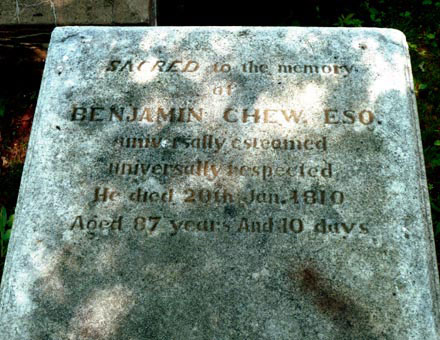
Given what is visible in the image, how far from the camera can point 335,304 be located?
7.06 ft

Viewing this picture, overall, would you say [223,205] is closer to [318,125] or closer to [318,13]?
[318,125]

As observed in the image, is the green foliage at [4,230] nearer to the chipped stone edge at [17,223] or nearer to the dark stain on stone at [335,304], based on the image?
the chipped stone edge at [17,223]

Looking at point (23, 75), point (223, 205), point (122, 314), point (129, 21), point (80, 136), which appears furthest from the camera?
point (23, 75)

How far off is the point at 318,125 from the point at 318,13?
8.67 feet

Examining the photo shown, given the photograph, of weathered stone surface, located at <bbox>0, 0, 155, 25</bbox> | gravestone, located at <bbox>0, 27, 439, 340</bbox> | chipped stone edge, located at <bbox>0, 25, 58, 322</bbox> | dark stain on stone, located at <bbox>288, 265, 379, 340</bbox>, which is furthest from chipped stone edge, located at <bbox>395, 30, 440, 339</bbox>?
weathered stone surface, located at <bbox>0, 0, 155, 25</bbox>

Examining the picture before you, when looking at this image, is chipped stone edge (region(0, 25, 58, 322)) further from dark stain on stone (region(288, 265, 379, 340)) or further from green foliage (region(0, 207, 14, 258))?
dark stain on stone (region(288, 265, 379, 340))

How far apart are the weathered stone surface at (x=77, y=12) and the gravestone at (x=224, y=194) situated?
3.14ft

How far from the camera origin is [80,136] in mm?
2516

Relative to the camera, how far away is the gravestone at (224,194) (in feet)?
7.08

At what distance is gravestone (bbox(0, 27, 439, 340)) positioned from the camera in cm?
216

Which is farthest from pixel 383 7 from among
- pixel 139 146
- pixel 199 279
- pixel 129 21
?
pixel 199 279

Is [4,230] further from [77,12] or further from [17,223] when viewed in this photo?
[77,12]

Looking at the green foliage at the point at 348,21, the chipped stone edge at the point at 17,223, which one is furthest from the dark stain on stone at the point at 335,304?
the green foliage at the point at 348,21

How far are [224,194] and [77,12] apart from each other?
2.24m
